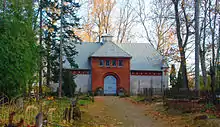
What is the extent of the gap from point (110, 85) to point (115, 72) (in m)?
1.79

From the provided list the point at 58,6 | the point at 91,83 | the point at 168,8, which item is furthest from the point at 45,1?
the point at 91,83

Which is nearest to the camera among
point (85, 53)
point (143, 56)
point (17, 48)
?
point (17, 48)

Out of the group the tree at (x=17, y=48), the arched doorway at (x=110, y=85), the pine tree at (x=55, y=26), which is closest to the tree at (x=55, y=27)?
the pine tree at (x=55, y=26)

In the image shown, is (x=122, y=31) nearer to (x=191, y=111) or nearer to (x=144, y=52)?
(x=144, y=52)

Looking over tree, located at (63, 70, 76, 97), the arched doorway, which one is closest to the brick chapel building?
the arched doorway

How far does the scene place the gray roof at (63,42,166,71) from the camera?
39656 mm

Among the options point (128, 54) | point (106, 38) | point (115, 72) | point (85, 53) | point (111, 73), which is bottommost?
point (111, 73)

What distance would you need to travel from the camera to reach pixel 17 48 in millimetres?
15859

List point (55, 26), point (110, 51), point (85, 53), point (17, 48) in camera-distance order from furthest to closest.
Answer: point (85, 53) < point (110, 51) < point (55, 26) < point (17, 48)

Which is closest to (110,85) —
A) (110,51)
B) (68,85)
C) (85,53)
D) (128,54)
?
(110,51)

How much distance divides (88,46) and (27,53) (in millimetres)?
25869

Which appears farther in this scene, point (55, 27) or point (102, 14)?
point (102, 14)

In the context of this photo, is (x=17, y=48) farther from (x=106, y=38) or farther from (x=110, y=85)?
(x=106, y=38)

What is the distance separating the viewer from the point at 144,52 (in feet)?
141
